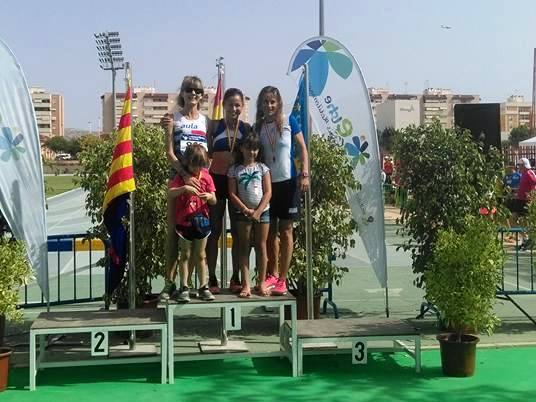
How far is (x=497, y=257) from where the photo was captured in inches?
230

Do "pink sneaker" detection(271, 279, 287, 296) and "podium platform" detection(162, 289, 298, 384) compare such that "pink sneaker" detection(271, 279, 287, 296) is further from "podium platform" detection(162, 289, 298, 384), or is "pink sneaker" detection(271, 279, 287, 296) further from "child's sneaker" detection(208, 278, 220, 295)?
"child's sneaker" detection(208, 278, 220, 295)

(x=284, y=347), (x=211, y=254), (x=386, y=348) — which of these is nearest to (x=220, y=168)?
(x=211, y=254)

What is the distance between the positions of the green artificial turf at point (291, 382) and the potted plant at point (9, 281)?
26 cm

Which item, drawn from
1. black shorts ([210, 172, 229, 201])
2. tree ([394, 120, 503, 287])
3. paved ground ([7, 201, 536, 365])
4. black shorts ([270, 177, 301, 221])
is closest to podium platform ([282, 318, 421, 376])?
paved ground ([7, 201, 536, 365])

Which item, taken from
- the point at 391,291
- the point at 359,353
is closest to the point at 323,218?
the point at 359,353

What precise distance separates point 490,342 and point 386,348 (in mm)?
1248

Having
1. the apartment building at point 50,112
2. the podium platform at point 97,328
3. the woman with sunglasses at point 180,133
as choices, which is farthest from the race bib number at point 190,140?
the apartment building at point 50,112

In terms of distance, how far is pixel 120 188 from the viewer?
5.96 m

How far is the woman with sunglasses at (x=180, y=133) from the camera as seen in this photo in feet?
19.6

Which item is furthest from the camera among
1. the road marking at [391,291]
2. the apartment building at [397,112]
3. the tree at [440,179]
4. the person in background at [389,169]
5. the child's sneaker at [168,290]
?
the apartment building at [397,112]

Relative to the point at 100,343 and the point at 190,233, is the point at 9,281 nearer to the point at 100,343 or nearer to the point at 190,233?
the point at 100,343

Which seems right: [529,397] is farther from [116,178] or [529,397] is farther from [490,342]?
[116,178]

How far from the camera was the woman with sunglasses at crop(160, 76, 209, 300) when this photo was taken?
5.98 metres

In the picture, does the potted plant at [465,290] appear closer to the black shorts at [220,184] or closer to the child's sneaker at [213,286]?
the child's sneaker at [213,286]
